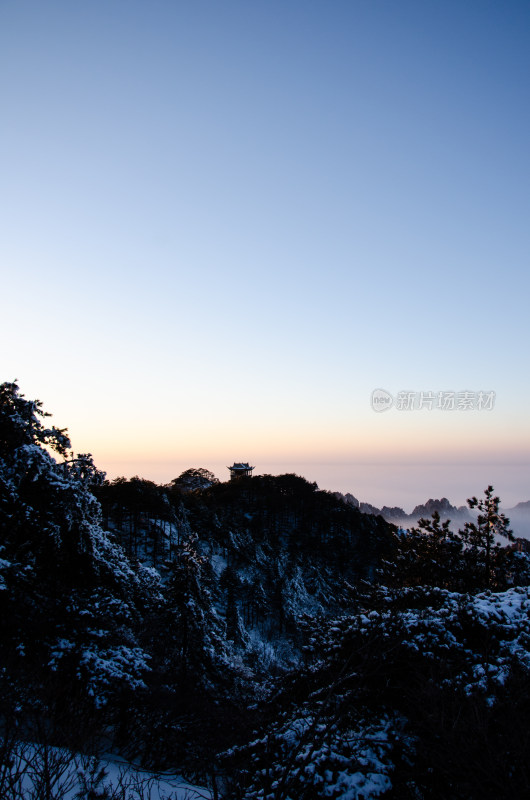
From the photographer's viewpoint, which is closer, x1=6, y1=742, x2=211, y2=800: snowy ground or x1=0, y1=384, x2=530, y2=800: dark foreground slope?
x1=6, y1=742, x2=211, y2=800: snowy ground

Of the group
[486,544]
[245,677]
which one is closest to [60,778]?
[486,544]

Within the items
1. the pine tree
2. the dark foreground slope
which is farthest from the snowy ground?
the pine tree

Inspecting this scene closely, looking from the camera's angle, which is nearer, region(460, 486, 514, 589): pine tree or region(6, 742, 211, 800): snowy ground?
region(6, 742, 211, 800): snowy ground

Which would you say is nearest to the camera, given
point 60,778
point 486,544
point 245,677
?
point 60,778

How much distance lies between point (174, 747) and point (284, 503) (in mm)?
58983

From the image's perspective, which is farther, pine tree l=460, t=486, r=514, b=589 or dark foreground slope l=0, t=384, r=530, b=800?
pine tree l=460, t=486, r=514, b=589

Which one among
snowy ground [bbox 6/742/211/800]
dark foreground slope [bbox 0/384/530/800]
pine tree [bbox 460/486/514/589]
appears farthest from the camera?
pine tree [bbox 460/486/514/589]

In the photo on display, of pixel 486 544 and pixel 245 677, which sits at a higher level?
pixel 486 544

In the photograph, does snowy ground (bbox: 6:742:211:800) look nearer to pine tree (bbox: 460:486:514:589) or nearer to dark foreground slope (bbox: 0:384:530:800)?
dark foreground slope (bbox: 0:384:530:800)

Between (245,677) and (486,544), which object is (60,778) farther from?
(245,677)

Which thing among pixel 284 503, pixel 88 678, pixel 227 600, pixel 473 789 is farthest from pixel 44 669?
pixel 284 503

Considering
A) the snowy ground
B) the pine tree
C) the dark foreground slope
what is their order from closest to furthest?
the snowy ground < the dark foreground slope < the pine tree

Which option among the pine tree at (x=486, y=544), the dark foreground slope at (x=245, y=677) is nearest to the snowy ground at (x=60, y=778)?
the dark foreground slope at (x=245, y=677)

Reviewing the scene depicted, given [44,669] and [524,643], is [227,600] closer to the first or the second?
[44,669]
